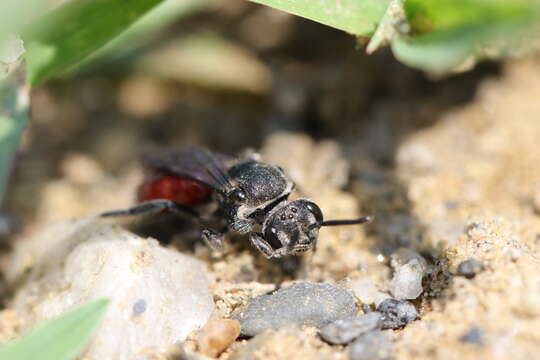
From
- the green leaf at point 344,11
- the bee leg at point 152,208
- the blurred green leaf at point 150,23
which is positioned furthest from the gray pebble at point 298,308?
the blurred green leaf at point 150,23

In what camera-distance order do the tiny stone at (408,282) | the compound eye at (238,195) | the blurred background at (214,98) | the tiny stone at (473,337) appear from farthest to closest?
the blurred background at (214,98), the compound eye at (238,195), the tiny stone at (408,282), the tiny stone at (473,337)

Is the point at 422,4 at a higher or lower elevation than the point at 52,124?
higher

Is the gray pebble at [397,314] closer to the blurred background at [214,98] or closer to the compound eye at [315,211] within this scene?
the compound eye at [315,211]

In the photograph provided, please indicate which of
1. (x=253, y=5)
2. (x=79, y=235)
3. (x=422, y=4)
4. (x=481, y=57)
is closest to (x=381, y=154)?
(x=481, y=57)

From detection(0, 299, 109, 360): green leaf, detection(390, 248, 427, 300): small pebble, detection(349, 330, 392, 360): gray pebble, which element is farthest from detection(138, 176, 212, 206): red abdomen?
detection(349, 330, 392, 360): gray pebble

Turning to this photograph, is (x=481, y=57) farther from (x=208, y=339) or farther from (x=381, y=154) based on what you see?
(x=208, y=339)

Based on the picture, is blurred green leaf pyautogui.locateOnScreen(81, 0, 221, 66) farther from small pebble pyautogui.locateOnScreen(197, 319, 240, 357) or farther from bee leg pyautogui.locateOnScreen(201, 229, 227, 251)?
small pebble pyautogui.locateOnScreen(197, 319, 240, 357)
